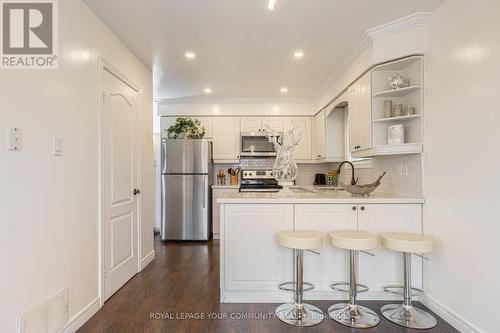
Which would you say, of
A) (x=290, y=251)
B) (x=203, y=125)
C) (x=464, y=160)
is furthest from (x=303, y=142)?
(x=464, y=160)

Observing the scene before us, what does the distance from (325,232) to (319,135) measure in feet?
8.97

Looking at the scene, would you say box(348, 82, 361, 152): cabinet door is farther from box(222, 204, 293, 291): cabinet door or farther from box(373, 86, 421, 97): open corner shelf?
box(222, 204, 293, 291): cabinet door

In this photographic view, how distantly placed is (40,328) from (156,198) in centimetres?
391

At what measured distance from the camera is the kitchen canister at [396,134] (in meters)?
2.75

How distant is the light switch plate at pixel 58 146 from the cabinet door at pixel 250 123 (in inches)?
141

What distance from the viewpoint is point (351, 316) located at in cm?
232

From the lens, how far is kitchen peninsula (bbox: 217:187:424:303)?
2.62 metres

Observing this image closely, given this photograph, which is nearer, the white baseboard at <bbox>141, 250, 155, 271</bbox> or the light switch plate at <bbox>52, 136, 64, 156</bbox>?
the light switch plate at <bbox>52, 136, 64, 156</bbox>

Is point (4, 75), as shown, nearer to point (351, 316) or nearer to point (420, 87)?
point (351, 316)

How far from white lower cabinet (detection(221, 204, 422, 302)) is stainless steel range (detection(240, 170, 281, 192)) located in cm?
256

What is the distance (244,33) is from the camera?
9.27ft

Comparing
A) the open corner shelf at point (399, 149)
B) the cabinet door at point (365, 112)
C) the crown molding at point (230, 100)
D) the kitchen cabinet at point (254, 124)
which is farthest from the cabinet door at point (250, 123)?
the open corner shelf at point (399, 149)

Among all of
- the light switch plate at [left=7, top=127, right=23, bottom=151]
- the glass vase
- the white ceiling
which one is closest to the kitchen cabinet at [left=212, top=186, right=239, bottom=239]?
the white ceiling

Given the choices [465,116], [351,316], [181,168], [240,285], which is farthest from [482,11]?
[181,168]
